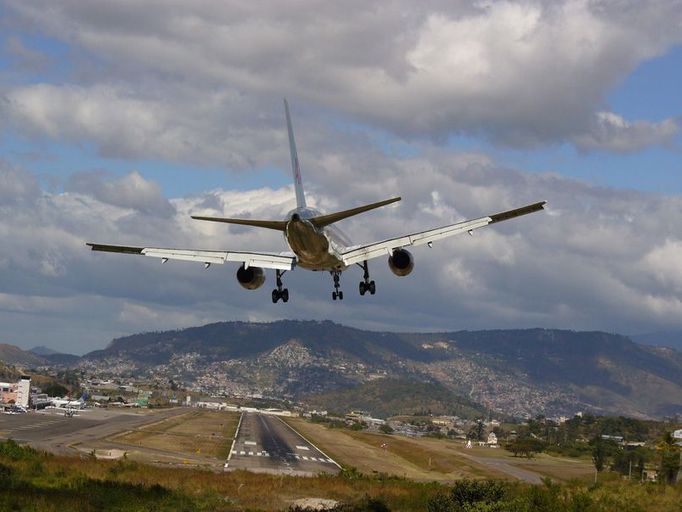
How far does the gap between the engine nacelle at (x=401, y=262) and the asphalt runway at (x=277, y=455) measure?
158 ft

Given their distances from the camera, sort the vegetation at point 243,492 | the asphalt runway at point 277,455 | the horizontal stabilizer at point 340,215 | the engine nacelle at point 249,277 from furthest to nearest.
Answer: the asphalt runway at point 277,455 → the vegetation at point 243,492 → the engine nacelle at point 249,277 → the horizontal stabilizer at point 340,215

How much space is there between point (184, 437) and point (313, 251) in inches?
3814

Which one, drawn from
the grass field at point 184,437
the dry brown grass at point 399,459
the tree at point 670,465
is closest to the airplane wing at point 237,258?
Answer: the tree at point 670,465

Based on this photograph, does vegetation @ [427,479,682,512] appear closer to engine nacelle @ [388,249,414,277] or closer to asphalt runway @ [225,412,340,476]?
engine nacelle @ [388,249,414,277]

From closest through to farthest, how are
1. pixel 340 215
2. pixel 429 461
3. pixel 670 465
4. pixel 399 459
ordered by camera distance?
pixel 340 215 → pixel 670 465 → pixel 429 461 → pixel 399 459

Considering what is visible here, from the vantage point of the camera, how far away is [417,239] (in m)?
57.5

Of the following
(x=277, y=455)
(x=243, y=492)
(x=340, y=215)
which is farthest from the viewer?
(x=277, y=455)

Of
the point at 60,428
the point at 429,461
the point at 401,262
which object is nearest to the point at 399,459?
the point at 429,461

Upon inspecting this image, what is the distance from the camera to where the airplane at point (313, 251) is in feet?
176

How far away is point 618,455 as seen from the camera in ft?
445

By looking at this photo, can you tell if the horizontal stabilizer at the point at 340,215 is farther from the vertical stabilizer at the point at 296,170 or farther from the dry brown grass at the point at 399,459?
the dry brown grass at the point at 399,459

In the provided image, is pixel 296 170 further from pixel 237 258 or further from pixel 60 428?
pixel 60 428

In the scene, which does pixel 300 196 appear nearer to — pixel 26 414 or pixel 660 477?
pixel 660 477

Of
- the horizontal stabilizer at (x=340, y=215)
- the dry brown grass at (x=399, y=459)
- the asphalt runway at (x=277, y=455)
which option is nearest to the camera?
the horizontal stabilizer at (x=340, y=215)
